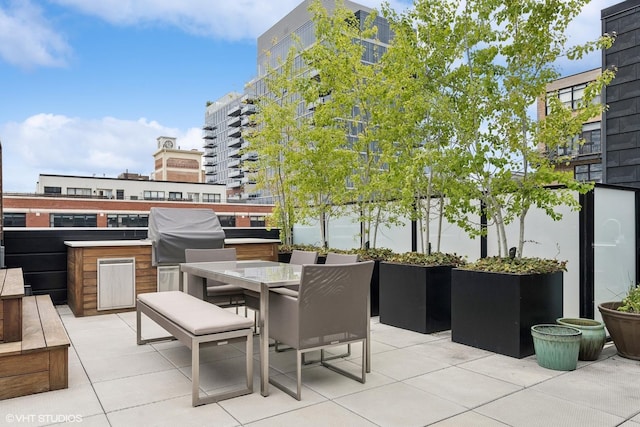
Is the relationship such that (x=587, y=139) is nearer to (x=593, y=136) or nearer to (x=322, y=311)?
(x=593, y=136)

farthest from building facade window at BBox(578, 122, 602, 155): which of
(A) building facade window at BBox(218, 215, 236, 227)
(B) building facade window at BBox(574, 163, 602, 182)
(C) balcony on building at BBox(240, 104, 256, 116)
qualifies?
(C) balcony on building at BBox(240, 104, 256, 116)

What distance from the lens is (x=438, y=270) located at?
5016 millimetres

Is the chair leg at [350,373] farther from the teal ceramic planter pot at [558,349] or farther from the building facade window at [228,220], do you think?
the building facade window at [228,220]

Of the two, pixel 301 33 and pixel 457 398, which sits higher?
pixel 301 33

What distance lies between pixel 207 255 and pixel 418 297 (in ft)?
8.06

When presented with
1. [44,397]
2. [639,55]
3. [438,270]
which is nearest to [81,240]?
[44,397]

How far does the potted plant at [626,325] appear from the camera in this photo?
392 cm

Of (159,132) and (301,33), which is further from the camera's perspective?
(159,132)

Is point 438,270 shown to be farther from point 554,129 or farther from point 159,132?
point 159,132

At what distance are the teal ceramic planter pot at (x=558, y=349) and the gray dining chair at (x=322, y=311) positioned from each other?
1534 mm

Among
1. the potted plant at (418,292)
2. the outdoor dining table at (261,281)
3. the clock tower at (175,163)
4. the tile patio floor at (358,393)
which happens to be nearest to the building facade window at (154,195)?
the clock tower at (175,163)

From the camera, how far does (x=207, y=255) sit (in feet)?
17.3

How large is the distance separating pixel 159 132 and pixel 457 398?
8234cm

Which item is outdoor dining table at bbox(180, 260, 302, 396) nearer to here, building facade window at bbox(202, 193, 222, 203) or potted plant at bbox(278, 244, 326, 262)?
potted plant at bbox(278, 244, 326, 262)
